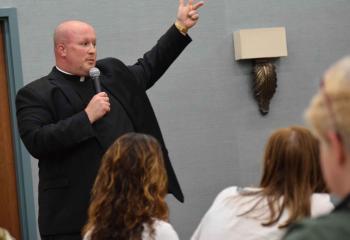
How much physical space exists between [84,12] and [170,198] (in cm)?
128

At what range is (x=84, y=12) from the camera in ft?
15.7

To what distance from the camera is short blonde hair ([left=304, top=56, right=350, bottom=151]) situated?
1134 millimetres

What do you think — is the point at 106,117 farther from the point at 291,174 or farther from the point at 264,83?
the point at 264,83

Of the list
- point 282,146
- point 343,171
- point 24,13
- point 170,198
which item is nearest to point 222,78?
point 170,198

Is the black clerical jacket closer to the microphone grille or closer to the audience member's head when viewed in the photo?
the microphone grille

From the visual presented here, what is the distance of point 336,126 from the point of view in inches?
44.9

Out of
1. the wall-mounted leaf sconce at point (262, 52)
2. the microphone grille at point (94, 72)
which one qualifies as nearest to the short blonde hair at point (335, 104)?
the microphone grille at point (94, 72)

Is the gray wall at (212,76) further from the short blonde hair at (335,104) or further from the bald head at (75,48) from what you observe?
the short blonde hair at (335,104)

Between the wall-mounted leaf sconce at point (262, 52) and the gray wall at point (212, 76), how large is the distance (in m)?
0.06

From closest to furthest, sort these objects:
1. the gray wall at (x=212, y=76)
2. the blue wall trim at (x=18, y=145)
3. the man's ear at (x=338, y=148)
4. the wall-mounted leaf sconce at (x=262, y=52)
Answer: the man's ear at (x=338, y=148)
the blue wall trim at (x=18, y=145)
the gray wall at (x=212, y=76)
the wall-mounted leaf sconce at (x=262, y=52)

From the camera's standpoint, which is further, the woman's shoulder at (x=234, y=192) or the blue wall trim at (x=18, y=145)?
the blue wall trim at (x=18, y=145)

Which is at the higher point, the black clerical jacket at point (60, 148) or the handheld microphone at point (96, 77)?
the handheld microphone at point (96, 77)

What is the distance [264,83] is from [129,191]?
112 inches

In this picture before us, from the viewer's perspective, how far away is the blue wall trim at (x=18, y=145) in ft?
15.2
